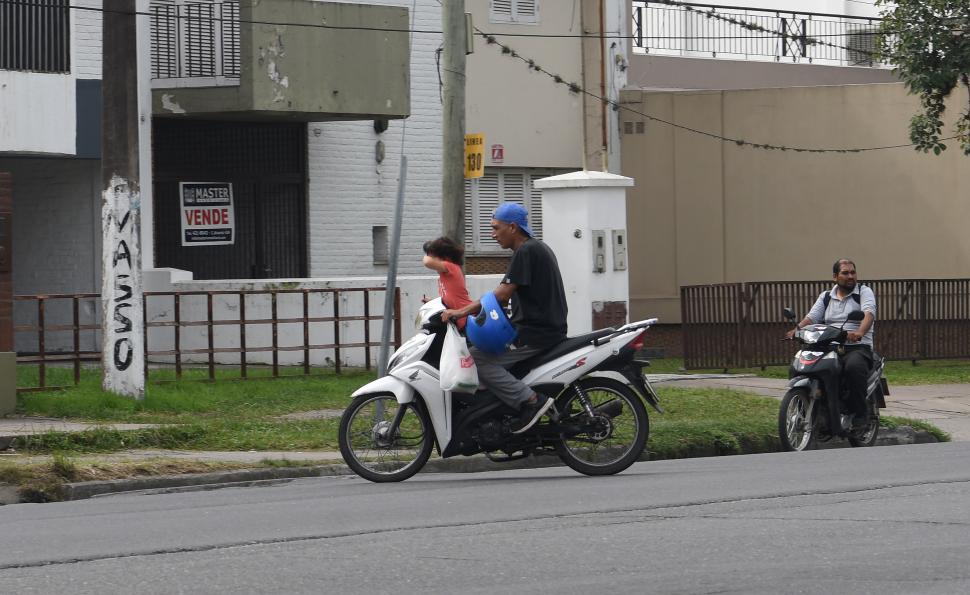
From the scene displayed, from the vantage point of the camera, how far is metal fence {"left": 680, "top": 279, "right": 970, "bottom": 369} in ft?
78.8

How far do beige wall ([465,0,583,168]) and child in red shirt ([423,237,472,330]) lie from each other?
632 inches

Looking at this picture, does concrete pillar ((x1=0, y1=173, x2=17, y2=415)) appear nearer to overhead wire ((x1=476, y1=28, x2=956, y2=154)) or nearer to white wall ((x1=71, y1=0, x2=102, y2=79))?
white wall ((x1=71, y1=0, x2=102, y2=79))

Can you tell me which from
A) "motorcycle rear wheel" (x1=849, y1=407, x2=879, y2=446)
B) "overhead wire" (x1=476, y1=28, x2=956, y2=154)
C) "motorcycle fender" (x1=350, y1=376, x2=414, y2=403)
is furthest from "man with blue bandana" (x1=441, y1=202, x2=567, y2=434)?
"overhead wire" (x1=476, y1=28, x2=956, y2=154)

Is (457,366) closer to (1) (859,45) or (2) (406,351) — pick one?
(2) (406,351)

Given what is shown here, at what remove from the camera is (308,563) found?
7.77 m

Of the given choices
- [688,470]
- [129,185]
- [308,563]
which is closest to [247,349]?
[129,185]

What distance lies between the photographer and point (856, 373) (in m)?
14.4

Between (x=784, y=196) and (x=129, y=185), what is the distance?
15.8m

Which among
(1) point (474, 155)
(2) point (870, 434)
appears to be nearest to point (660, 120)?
(1) point (474, 155)

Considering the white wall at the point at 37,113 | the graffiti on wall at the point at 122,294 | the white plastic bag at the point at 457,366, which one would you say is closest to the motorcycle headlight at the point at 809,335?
the white plastic bag at the point at 457,366

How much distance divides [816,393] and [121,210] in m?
7.22

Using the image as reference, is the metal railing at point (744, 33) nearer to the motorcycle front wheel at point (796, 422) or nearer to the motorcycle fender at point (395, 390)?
the motorcycle front wheel at point (796, 422)

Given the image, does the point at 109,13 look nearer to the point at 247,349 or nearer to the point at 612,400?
the point at 247,349

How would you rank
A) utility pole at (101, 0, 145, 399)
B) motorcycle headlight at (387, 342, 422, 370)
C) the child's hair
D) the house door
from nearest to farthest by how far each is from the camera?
motorcycle headlight at (387, 342, 422, 370), the child's hair, utility pole at (101, 0, 145, 399), the house door
